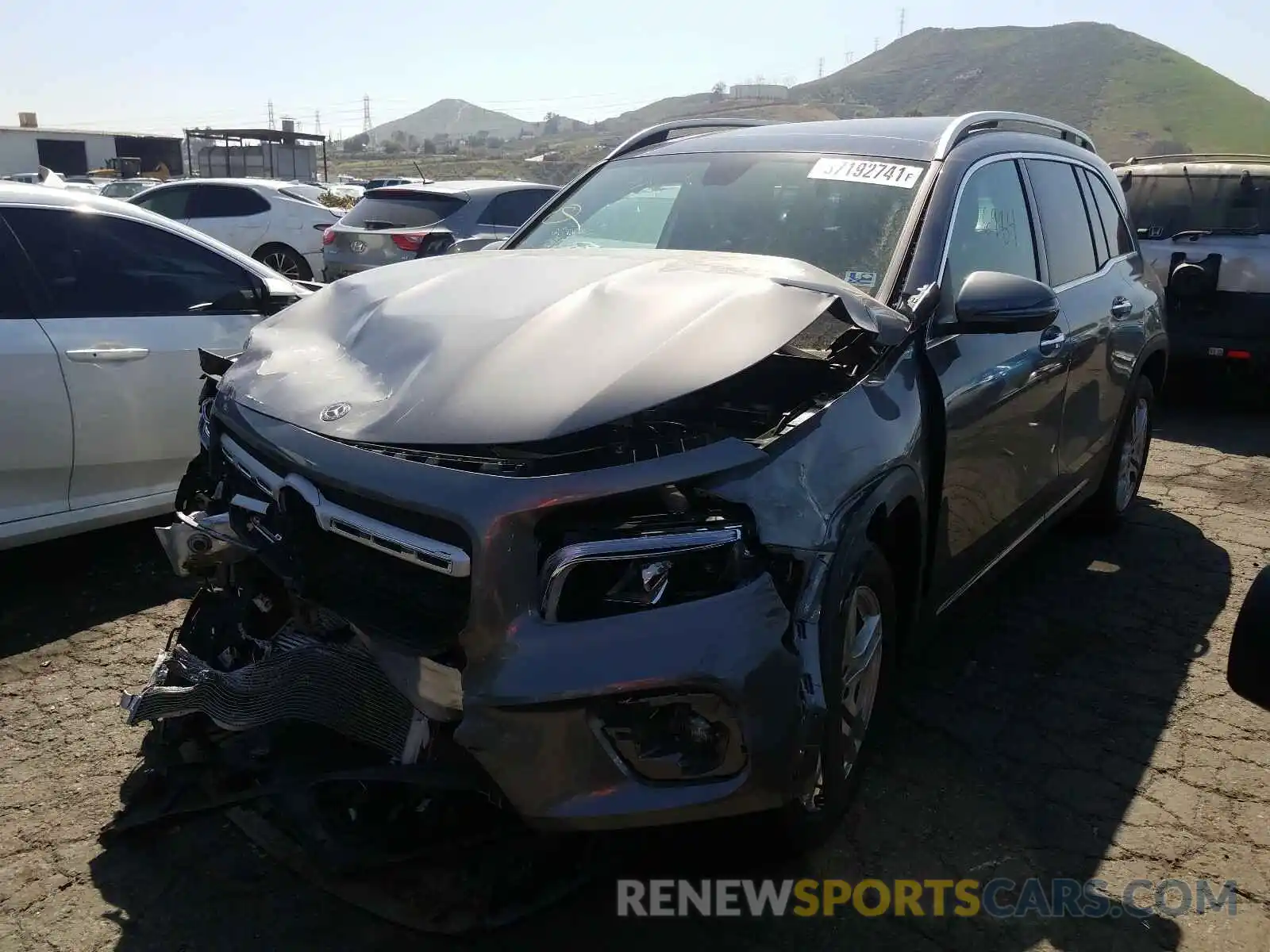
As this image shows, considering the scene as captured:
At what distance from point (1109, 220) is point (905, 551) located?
2892 millimetres

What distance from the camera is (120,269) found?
4.42 meters

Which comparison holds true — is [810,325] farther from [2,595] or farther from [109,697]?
[2,595]

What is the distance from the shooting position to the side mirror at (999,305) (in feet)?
9.70

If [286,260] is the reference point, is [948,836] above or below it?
below

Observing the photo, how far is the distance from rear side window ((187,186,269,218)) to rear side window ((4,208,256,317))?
9.36 meters

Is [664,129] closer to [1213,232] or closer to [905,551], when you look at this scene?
[905,551]

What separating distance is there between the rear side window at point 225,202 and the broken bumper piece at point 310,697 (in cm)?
1192

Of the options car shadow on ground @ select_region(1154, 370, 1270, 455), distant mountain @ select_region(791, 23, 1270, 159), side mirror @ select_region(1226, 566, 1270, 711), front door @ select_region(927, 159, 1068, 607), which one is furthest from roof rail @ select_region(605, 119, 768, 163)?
distant mountain @ select_region(791, 23, 1270, 159)

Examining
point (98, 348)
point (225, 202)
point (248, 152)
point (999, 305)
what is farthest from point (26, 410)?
point (248, 152)

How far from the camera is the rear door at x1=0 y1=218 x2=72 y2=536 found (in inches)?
155

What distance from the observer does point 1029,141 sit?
423cm

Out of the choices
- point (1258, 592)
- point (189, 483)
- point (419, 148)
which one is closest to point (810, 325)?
point (1258, 592)

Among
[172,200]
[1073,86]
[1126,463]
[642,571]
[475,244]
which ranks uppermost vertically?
[1073,86]

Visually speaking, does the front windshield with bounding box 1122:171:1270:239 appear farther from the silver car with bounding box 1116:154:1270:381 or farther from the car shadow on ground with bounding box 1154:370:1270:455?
the car shadow on ground with bounding box 1154:370:1270:455
